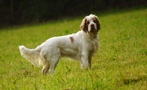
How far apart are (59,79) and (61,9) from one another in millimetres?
20972

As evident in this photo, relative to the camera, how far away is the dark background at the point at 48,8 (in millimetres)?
24953

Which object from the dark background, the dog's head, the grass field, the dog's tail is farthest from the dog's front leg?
the dark background

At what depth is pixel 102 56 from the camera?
7391 mm

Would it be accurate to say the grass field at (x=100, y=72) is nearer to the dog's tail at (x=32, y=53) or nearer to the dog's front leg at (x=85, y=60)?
the dog's front leg at (x=85, y=60)

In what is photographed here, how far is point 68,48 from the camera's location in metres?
6.39

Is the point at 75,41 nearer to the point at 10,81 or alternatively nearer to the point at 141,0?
the point at 10,81

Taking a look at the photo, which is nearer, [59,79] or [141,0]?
[59,79]

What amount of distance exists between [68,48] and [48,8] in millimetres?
19696

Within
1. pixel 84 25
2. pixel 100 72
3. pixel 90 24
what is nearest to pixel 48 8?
pixel 84 25

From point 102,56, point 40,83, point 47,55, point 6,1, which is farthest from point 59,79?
point 6,1

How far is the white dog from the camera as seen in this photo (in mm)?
6223

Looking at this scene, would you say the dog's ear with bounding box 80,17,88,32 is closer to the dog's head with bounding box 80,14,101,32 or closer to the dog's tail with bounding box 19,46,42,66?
the dog's head with bounding box 80,14,101,32

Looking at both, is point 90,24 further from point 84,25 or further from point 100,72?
point 100,72

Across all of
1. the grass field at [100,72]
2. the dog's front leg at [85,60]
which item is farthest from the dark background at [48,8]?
the dog's front leg at [85,60]
